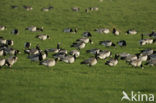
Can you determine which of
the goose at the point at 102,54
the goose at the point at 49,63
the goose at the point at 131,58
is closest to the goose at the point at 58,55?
the goose at the point at 49,63

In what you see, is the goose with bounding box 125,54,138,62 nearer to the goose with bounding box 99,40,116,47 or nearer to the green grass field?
the green grass field

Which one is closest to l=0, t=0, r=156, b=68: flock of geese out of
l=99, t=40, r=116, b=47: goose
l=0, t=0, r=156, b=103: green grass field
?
l=99, t=40, r=116, b=47: goose

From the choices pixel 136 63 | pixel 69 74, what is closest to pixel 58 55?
pixel 69 74

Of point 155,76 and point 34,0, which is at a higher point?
point 34,0

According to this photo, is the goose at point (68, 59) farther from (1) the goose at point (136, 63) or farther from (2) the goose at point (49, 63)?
(1) the goose at point (136, 63)

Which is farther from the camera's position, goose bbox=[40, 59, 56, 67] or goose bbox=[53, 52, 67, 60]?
goose bbox=[53, 52, 67, 60]

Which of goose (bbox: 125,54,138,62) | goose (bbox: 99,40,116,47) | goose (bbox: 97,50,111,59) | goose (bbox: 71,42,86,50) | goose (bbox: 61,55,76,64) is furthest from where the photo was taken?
goose (bbox: 99,40,116,47)

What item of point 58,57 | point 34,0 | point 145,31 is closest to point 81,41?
point 58,57

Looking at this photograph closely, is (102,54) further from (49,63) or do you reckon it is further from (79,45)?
(49,63)

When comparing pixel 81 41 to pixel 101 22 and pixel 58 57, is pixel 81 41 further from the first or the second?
pixel 101 22

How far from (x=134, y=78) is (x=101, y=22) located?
2398 cm

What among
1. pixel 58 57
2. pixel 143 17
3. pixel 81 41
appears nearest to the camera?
pixel 58 57

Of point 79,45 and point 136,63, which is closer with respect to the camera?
point 136,63

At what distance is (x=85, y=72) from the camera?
2350 cm
